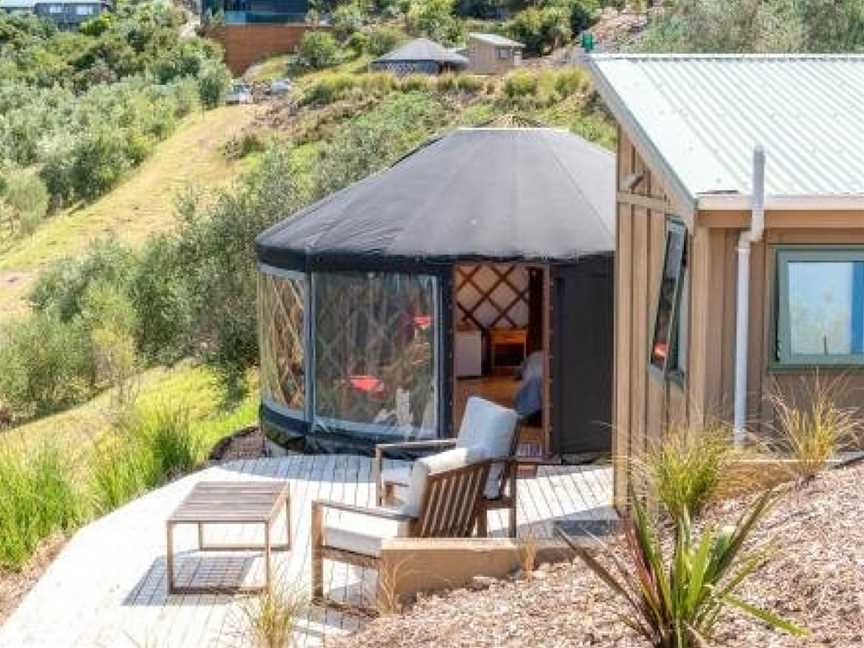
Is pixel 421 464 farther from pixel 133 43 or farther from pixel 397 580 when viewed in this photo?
pixel 133 43

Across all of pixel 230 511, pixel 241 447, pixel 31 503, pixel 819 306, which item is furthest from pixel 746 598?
pixel 241 447

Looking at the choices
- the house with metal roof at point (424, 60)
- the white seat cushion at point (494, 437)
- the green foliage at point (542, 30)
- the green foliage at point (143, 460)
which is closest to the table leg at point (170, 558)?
the white seat cushion at point (494, 437)

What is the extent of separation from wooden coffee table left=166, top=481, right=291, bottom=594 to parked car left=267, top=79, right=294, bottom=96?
39.0m

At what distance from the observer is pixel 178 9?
7938 centimetres

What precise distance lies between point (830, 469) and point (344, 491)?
145 inches

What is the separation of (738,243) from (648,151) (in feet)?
2.48

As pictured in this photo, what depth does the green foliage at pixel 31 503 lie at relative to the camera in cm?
757

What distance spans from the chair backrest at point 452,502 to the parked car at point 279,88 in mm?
39472

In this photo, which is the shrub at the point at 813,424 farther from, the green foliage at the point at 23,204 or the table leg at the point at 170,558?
the green foliage at the point at 23,204

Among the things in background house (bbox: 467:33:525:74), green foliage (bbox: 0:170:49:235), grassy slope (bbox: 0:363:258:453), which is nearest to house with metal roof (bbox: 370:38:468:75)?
background house (bbox: 467:33:525:74)

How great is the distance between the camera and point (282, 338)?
34.3ft

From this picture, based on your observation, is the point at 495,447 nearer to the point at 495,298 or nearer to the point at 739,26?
the point at 495,298

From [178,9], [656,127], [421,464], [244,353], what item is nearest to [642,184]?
[656,127]

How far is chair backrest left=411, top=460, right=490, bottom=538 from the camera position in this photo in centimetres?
621
